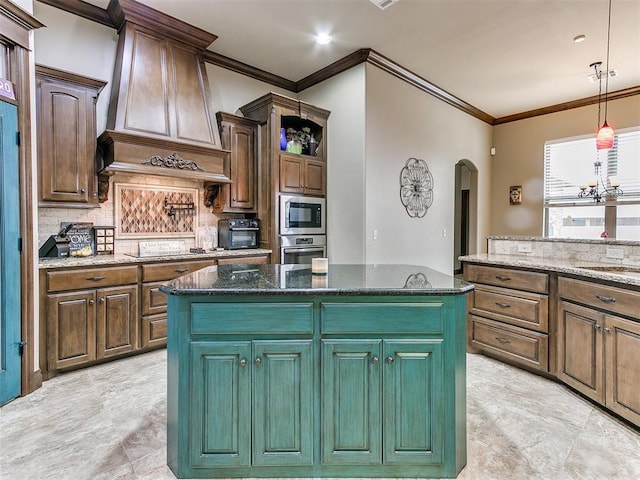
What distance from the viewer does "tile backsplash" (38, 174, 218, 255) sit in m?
3.16

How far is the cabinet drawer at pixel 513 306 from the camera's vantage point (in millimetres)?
2764

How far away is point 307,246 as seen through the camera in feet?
14.0

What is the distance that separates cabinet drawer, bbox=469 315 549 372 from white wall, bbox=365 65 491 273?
1411mm

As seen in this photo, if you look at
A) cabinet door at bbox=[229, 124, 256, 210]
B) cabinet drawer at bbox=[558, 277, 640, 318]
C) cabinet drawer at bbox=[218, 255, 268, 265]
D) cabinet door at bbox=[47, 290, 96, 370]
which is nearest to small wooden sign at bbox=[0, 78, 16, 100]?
cabinet door at bbox=[47, 290, 96, 370]

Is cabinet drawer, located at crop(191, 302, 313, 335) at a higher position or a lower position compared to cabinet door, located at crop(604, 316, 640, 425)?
higher

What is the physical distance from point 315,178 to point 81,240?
8.40ft

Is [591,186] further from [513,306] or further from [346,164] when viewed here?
[346,164]

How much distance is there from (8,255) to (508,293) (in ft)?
12.6

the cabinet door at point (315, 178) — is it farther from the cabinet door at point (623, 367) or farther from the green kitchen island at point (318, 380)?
the cabinet door at point (623, 367)

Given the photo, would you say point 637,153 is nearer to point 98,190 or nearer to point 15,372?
point 98,190

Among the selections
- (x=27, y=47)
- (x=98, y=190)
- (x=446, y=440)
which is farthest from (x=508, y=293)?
(x=27, y=47)

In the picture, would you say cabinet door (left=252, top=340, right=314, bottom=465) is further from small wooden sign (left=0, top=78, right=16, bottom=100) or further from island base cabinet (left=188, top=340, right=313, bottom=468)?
small wooden sign (left=0, top=78, right=16, bottom=100)

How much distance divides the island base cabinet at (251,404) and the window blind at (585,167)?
5.96 meters

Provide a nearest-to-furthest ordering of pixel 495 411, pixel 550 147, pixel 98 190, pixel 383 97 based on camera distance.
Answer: pixel 495 411
pixel 98 190
pixel 383 97
pixel 550 147
